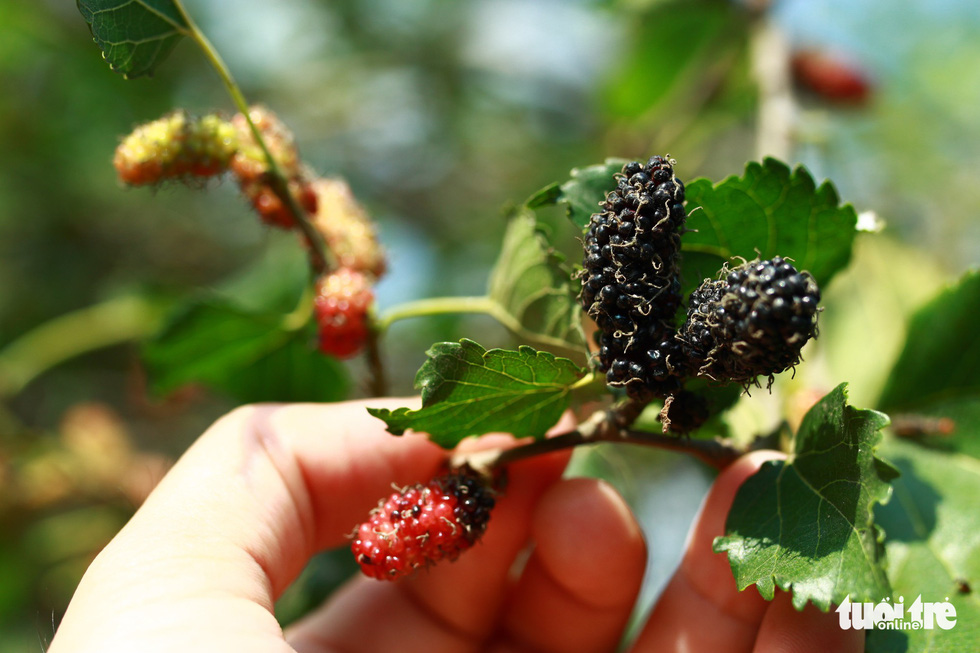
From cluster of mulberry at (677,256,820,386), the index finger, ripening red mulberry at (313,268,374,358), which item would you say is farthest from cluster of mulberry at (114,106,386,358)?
cluster of mulberry at (677,256,820,386)

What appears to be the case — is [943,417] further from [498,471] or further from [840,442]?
[498,471]

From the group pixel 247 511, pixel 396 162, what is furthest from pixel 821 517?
pixel 396 162

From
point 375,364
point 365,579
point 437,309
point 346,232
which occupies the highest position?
point 346,232

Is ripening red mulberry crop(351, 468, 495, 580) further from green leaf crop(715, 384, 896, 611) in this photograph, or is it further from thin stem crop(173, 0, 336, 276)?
thin stem crop(173, 0, 336, 276)

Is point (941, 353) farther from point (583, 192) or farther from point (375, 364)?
point (375, 364)

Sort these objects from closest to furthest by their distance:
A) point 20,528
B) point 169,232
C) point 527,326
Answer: point 527,326 < point 20,528 < point 169,232

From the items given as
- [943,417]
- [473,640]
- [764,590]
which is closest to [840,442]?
[764,590]
